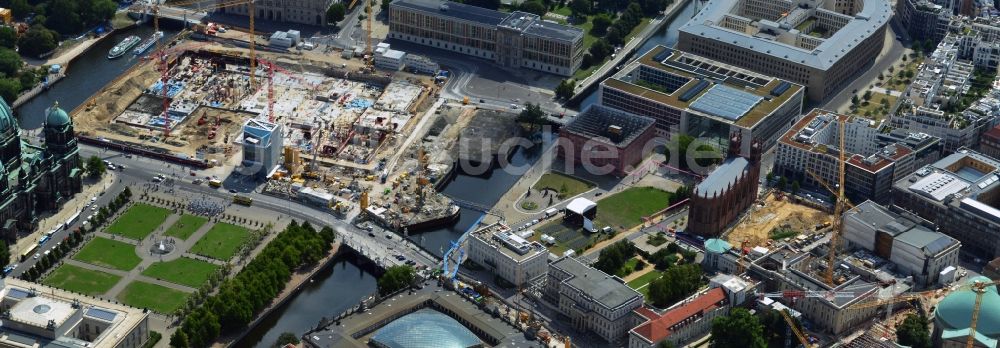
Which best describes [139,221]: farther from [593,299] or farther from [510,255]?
[593,299]

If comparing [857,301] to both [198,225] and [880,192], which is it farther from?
[198,225]

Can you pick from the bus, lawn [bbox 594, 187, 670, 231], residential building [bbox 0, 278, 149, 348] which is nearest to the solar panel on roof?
residential building [bbox 0, 278, 149, 348]

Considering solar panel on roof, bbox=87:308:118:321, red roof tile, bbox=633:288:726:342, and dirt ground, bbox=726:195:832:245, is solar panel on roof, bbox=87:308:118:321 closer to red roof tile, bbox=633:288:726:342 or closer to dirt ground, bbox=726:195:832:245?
red roof tile, bbox=633:288:726:342

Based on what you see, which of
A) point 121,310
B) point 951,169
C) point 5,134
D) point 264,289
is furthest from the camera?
point 951,169

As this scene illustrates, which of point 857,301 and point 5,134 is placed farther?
point 5,134

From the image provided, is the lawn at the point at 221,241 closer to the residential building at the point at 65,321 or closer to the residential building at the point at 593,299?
the residential building at the point at 65,321

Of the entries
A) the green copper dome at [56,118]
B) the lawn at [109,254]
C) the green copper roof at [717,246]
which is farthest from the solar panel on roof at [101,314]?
the green copper roof at [717,246]

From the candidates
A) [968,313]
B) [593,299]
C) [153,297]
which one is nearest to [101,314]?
[153,297]

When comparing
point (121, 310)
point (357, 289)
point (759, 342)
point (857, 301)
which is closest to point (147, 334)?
point (121, 310)
